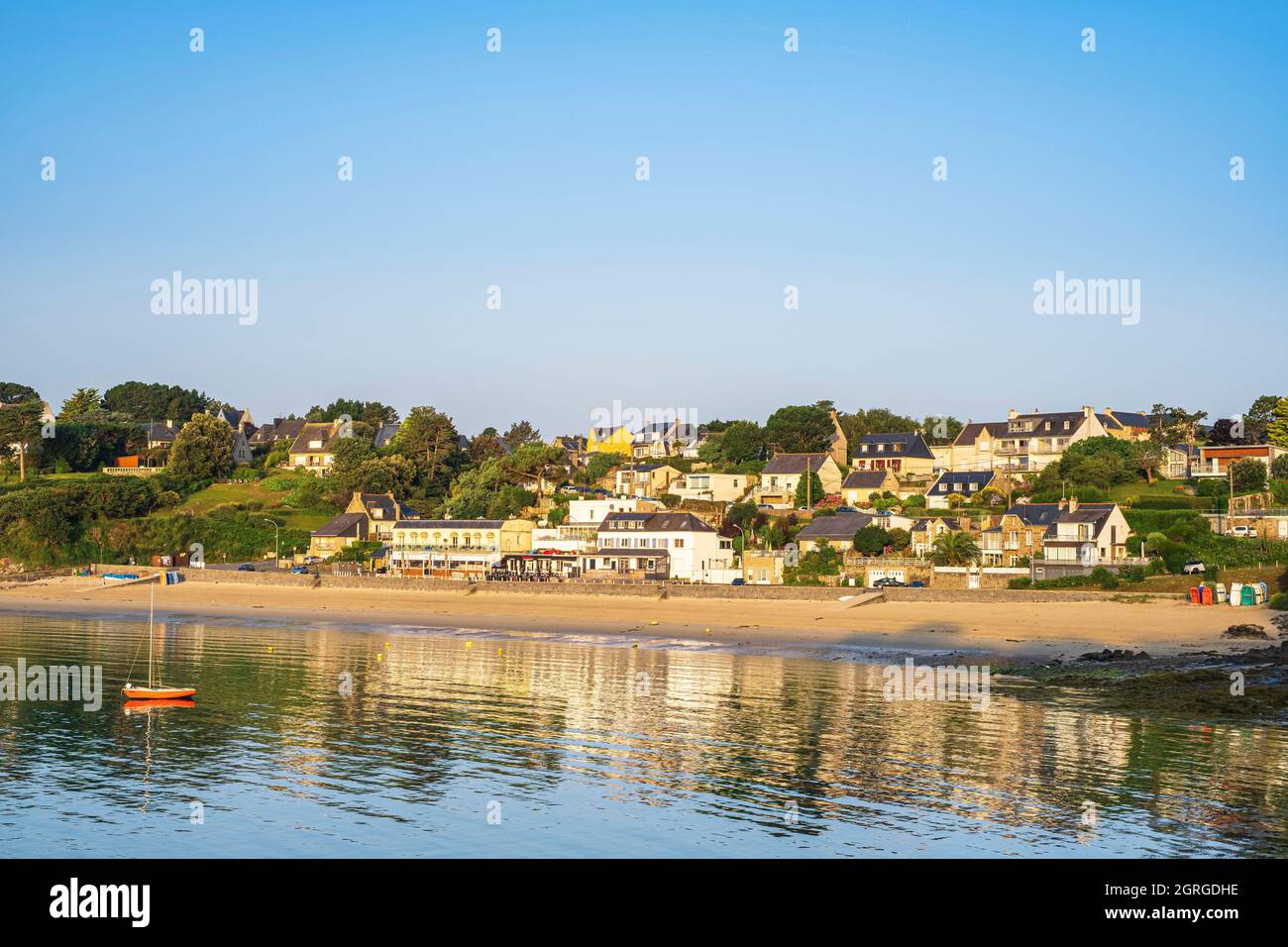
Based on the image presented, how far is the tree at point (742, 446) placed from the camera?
115 meters

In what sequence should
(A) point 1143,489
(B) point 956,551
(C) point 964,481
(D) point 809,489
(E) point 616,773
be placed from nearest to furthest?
(E) point 616,773, (B) point 956,551, (A) point 1143,489, (C) point 964,481, (D) point 809,489

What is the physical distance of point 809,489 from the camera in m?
96.8

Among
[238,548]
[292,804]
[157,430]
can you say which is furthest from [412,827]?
[157,430]

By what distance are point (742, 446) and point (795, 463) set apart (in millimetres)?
12265

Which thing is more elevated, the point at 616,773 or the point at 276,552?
the point at 276,552

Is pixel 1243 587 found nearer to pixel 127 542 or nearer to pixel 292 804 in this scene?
pixel 292 804

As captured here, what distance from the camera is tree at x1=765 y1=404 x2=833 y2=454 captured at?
114375 mm

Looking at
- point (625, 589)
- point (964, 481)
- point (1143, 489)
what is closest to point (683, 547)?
point (625, 589)

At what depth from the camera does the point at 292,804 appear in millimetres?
23531

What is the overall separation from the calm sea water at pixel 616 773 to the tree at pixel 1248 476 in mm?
54232

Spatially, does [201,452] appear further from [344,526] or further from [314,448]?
[344,526]

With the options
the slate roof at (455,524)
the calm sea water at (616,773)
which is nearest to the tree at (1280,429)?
the slate roof at (455,524)

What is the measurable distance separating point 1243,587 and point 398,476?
251 feet

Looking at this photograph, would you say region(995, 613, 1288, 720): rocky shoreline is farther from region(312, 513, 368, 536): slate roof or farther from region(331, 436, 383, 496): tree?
region(331, 436, 383, 496): tree
